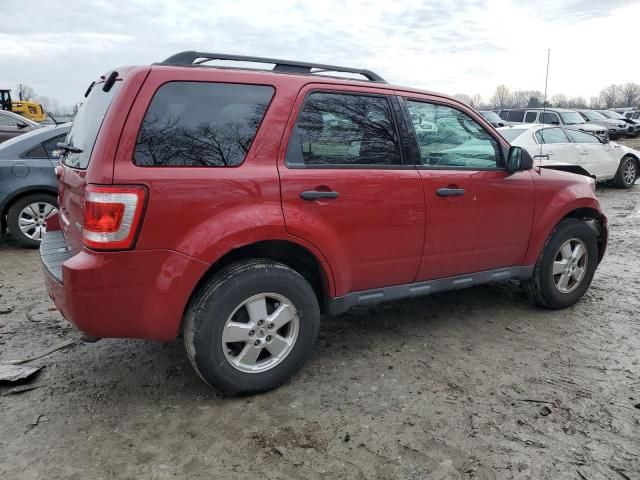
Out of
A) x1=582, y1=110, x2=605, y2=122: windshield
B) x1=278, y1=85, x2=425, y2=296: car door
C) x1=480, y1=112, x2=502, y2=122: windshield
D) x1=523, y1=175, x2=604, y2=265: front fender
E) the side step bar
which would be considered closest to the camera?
x1=278, y1=85, x2=425, y2=296: car door

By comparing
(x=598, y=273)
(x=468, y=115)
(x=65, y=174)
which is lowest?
(x=598, y=273)

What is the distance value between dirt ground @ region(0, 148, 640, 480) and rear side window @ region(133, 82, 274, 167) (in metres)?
1.40

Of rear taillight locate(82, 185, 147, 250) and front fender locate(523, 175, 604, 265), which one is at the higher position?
rear taillight locate(82, 185, 147, 250)

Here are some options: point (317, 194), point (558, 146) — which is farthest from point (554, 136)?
point (317, 194)

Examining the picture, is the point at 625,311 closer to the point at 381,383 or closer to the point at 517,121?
the point at 381,383

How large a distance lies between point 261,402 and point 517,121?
18320mm

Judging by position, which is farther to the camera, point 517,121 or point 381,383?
point 517,121

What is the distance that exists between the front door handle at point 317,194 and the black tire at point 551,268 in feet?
7.08

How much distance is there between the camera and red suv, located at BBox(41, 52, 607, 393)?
2633 millimetres

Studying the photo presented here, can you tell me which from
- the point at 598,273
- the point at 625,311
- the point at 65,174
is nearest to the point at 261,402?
the point at 65,174

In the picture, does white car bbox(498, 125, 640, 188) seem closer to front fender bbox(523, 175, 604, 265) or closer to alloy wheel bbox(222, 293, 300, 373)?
front fender bbox(523, 175, 604, 265)

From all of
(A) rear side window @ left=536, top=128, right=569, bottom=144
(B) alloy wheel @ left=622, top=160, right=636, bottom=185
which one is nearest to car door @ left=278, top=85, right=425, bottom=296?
(A) rear side window @ left=536, top=128, right=569, bottom=144

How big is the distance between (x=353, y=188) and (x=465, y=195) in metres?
0.98

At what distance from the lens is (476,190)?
377 cm
